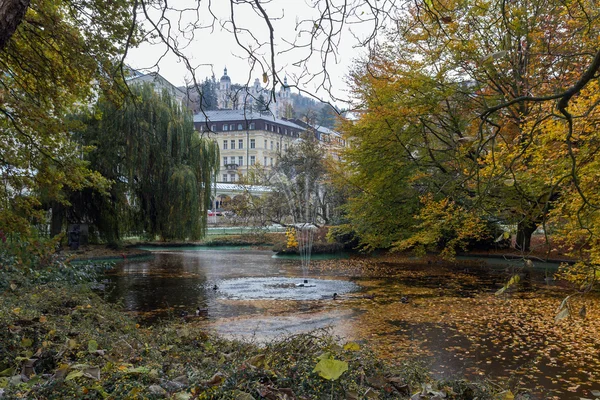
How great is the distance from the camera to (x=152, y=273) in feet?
53.3

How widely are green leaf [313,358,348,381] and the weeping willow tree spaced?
61.0ft

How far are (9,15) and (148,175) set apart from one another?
1899 centimetres

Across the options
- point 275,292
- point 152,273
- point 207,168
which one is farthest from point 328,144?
point 275,292

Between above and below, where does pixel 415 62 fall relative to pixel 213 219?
above

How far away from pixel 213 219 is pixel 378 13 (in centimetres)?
4469

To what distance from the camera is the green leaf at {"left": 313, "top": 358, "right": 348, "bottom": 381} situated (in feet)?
6.28

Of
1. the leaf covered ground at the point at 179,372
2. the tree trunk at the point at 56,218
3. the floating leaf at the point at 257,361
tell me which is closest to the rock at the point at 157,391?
the leaf covered ground at the point at 179,372

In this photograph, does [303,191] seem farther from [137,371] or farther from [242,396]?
[242,396]

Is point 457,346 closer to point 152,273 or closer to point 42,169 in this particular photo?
point 42,169

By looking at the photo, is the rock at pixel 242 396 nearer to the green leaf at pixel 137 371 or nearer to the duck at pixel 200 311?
the green leaf at pixel 137 371

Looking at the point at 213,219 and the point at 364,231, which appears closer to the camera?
the point at 364,231

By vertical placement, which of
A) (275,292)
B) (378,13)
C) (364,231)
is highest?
(378,13)

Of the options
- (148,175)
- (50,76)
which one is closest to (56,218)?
(148,175)

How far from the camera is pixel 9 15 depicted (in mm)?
2203
